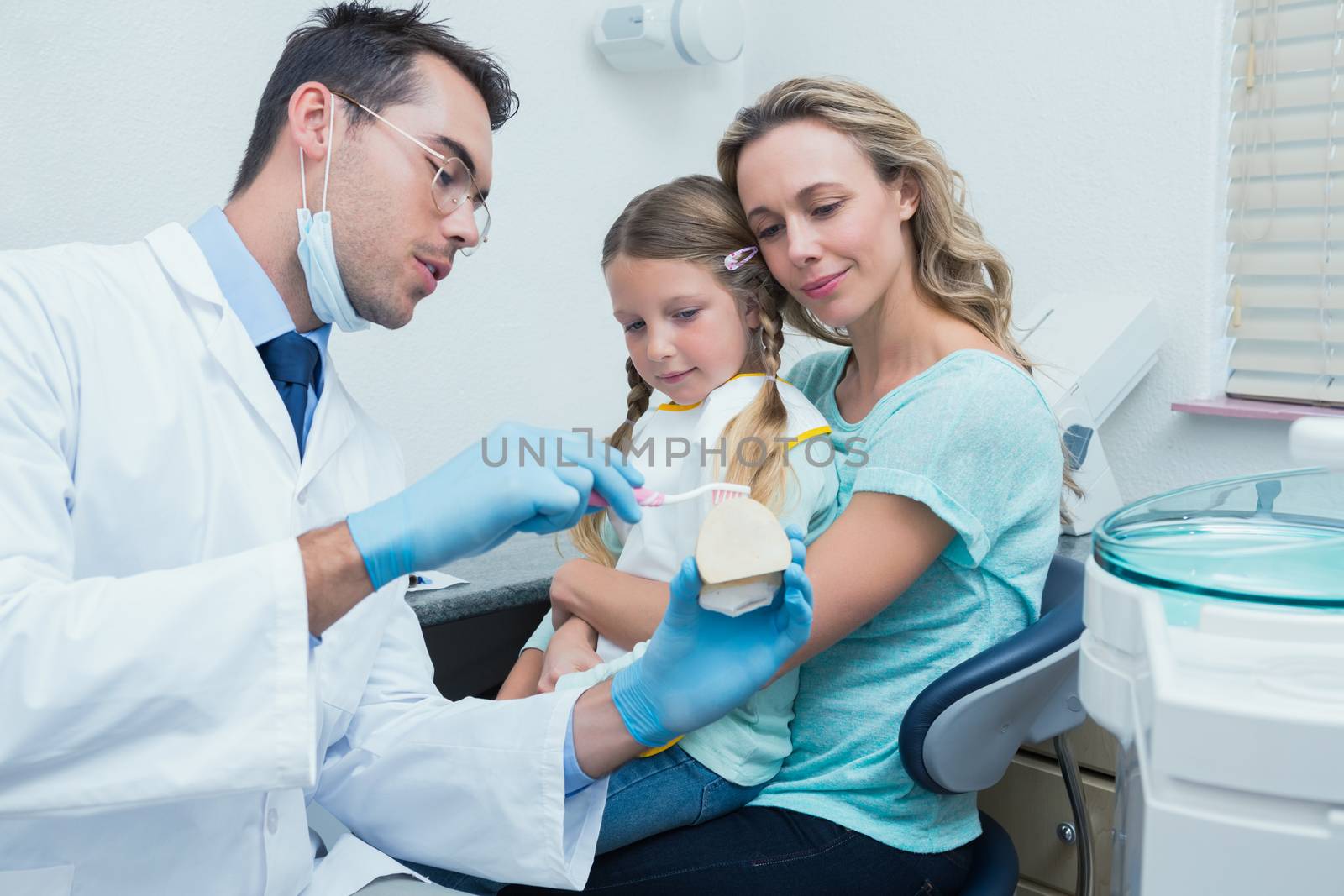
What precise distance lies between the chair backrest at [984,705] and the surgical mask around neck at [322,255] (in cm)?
85

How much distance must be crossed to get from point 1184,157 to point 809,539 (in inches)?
47.9

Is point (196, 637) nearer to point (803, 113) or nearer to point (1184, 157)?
point (803, 113)

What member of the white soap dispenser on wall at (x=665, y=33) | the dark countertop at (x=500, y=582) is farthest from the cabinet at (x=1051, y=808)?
the white soap dispenser on wall at (x=665, y=33)

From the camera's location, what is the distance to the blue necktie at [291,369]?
130cm

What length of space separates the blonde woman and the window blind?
77 cm

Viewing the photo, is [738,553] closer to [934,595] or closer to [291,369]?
[934,595]

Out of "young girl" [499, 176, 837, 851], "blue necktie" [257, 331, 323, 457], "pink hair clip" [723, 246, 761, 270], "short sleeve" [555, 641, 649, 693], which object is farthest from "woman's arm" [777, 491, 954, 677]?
"blue necktie" [257, 331, 323, 457]

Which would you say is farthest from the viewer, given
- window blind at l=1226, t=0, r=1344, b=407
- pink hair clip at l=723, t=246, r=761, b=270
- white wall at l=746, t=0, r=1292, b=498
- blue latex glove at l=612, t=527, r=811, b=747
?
white wall at l=746, t=0, r=1292, b=498

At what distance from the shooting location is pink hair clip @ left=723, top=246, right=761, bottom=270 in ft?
4.89

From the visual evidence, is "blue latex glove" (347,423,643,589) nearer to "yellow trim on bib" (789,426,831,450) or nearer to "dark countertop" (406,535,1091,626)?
"yellow trim on bib" (789,426,831,450)

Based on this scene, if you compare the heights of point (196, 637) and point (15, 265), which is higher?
point (15, 265)

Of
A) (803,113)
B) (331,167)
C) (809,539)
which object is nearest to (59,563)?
(331,167)

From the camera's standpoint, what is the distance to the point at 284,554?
2.87 feet

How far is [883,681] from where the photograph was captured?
129 cm
